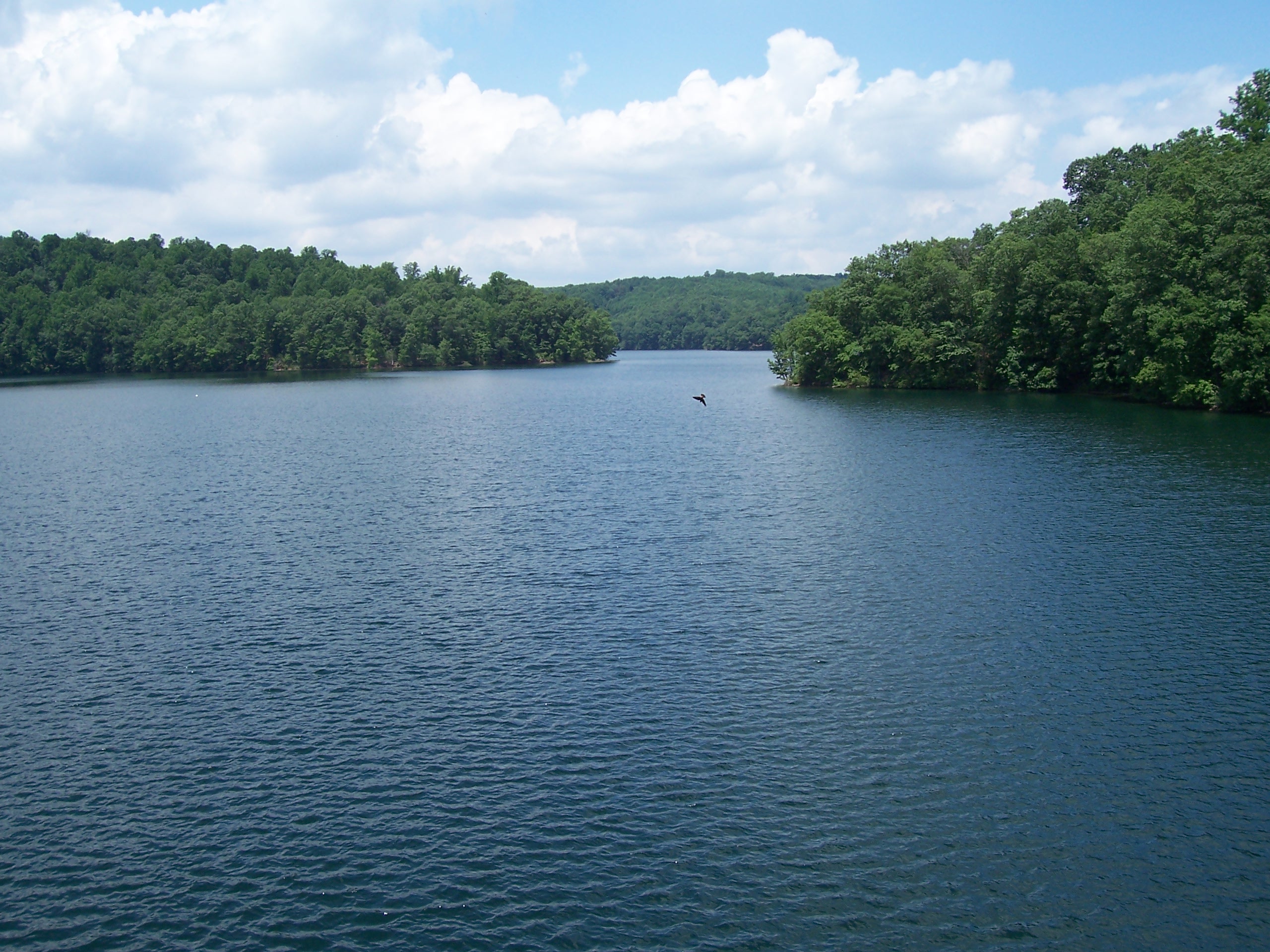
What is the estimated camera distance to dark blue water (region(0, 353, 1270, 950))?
634 inches

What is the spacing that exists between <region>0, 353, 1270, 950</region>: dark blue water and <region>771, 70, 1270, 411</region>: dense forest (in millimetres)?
24216

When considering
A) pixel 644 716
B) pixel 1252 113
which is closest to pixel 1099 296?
pixel 1252 113

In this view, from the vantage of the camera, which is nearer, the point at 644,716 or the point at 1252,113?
the point at 644,716

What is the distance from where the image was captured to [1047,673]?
2519cm

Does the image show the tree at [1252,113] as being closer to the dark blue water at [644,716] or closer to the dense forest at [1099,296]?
the dense forest at [1099,296]

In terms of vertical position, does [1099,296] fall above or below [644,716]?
above

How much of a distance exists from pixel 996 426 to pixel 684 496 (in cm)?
3500

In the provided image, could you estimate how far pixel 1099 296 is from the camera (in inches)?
A: 3430

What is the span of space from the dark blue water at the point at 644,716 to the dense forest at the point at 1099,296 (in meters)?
24.2

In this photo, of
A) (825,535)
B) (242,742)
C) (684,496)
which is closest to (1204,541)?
(825,535)

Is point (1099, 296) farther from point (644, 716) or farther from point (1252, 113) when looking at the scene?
point (644, 716)

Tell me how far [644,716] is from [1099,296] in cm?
8015

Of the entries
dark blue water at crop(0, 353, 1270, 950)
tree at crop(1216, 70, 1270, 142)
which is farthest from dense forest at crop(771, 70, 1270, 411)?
dark blue water at crop(0, 353, 1270, 950)

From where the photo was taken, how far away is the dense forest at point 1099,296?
6825 cm
